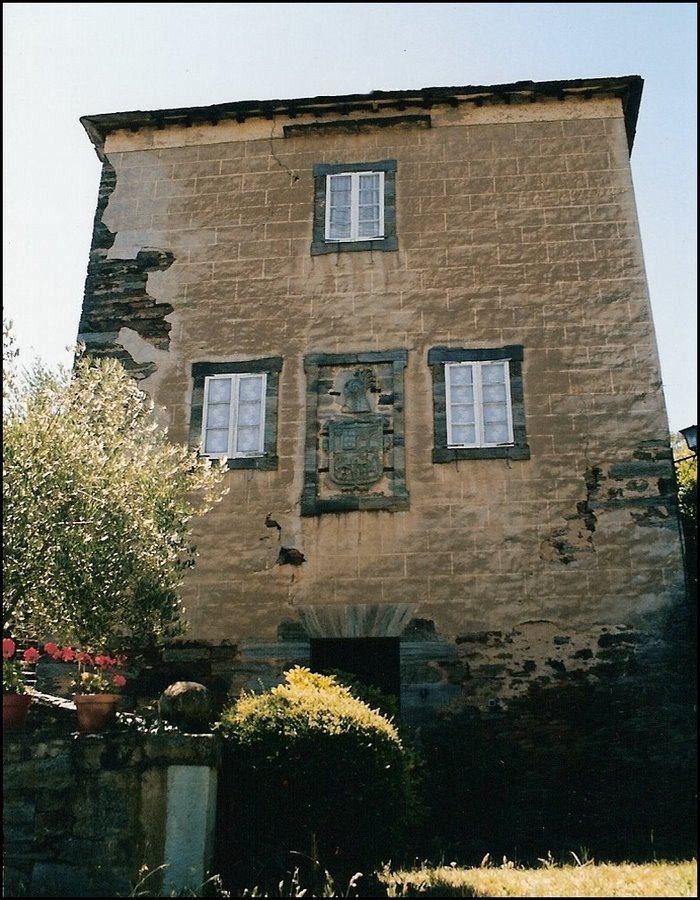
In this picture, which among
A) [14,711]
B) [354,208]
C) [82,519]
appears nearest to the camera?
[14,711]

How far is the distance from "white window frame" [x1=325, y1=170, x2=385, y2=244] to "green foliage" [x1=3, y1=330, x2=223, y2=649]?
178 inches

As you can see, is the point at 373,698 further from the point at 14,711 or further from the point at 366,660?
the point at 14,711

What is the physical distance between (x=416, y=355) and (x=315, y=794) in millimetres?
6370

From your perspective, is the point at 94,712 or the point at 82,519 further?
the point at 82,519

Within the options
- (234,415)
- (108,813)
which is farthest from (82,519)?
(234,415)

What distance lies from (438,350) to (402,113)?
3904 mm

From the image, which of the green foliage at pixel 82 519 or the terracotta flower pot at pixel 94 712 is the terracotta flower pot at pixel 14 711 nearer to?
the terracotta flower pot at pixel 94 712

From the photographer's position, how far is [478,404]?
38.1 ft

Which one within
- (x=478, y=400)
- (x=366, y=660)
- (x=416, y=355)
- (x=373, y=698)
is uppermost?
(x=416, y=355)

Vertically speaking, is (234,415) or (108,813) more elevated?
(234,415)

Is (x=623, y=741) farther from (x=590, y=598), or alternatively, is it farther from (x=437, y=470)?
(x=437, y=470)

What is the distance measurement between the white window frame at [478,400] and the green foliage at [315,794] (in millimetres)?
4859

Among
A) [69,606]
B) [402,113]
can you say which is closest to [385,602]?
[69,606]

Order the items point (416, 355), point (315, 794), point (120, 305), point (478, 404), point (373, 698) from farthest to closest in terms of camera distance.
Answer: point (120, 305), point (416, 355), point (478, 404), point (373, 698), point (315, 794)
